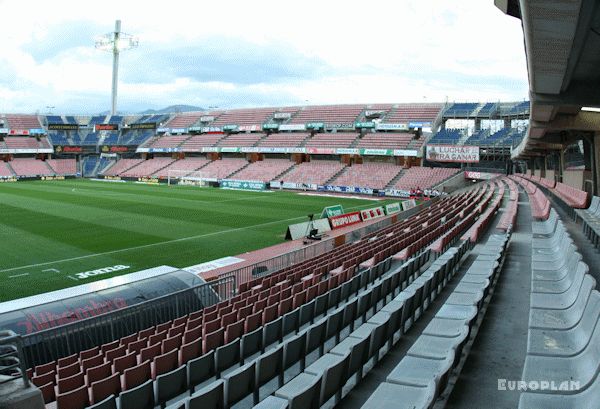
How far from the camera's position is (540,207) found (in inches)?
742

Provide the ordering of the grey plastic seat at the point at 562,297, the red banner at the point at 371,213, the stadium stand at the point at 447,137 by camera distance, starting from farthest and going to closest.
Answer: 1. the stadium stand at the point at 447,137
2. the red banner at the point at 371,213
3. the grey plastic seat at the point at 562,297

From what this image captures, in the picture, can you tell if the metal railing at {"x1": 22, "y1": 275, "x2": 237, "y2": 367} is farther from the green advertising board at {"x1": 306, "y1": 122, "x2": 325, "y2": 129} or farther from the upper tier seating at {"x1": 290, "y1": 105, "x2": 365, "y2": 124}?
the green advertising board at {"x1": 306, "y1": 122, "x2": 325, "y2": 129}

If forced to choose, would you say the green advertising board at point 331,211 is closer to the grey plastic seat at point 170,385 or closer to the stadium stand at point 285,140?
the grey plastic seat at point 170,385

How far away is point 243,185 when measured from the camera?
59250 millimetres

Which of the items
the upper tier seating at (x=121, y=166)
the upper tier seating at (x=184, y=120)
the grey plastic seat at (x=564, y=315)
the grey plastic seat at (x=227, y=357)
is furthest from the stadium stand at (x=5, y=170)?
the grey plastic seat at (x=564, y=315)

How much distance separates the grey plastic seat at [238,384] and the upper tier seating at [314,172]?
52.5 m

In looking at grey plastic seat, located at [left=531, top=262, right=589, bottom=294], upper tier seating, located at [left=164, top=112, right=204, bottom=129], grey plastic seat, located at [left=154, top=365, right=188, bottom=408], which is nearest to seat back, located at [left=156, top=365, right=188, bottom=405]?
grey plastic seat, located at [left=154, top=365, right=188, bottom=408]

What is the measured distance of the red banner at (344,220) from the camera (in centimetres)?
2854

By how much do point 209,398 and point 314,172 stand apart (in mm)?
56799

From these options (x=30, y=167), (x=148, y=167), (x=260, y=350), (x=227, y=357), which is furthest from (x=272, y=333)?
(x=30, y=167)

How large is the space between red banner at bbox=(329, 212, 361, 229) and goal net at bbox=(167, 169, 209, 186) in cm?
3602

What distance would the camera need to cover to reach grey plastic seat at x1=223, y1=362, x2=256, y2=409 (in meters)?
5.17

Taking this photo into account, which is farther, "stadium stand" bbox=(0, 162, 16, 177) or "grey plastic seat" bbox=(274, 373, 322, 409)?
"stadium stand" bbox=(0, 162, 16, 177)

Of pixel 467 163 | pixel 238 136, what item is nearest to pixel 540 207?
pixel 467 163
